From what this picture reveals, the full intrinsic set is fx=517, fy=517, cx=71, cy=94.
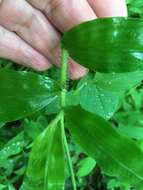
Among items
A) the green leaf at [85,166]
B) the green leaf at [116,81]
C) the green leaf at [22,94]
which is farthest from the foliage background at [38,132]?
the green leaf at [22,94]

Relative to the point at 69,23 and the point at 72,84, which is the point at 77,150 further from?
the point at 69,23

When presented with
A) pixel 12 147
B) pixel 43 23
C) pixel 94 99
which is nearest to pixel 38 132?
pixel 12 147

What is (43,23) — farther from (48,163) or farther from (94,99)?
(48,163)

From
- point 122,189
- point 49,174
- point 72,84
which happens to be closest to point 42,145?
point 49,174

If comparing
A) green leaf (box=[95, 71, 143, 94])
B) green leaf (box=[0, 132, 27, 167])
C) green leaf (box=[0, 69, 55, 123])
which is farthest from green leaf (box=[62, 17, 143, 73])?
green leaf (box=[0, 132, 27, 167])

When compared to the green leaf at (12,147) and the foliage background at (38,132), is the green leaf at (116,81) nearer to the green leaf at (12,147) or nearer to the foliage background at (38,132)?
the foliage background at (38,132)

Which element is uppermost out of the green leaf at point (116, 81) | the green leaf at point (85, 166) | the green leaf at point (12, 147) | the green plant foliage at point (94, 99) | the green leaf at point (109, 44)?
the green leaf at point (109, 44)
